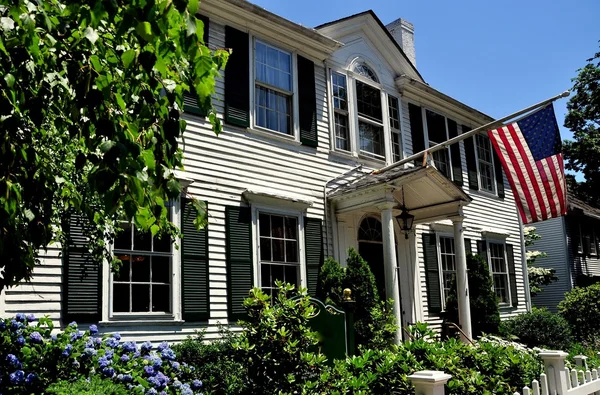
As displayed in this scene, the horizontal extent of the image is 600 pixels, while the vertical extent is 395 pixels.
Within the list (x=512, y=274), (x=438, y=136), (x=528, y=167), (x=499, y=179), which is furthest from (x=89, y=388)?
(x=499, y=179)

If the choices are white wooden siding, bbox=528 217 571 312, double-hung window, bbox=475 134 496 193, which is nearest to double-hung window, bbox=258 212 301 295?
double-hung window, bbox=475 134 496 193

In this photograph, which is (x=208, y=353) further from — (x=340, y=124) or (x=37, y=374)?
(x=340, y=124)

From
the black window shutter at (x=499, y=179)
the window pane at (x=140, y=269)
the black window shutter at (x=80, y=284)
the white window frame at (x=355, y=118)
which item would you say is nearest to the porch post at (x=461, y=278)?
the white window frame at (x=355, y=118)

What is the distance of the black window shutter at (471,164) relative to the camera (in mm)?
16766

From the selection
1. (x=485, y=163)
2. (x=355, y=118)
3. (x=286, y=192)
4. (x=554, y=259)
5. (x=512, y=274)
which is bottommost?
(x=512, y=274)

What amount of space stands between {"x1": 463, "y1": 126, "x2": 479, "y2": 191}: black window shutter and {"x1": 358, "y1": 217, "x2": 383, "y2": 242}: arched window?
489 cm

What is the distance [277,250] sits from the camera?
10.8 metres

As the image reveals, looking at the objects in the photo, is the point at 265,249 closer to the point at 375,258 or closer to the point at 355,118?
the point at 375,258

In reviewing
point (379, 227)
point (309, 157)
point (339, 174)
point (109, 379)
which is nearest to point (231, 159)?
point (309, 157)

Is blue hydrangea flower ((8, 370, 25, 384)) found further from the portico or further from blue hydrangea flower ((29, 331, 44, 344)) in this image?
the portico

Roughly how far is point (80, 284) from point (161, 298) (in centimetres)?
143

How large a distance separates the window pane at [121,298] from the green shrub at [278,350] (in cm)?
390

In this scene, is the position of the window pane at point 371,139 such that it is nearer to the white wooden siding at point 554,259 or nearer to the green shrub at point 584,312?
the green shrub at point 584,312

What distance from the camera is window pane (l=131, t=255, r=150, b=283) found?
8789mm
